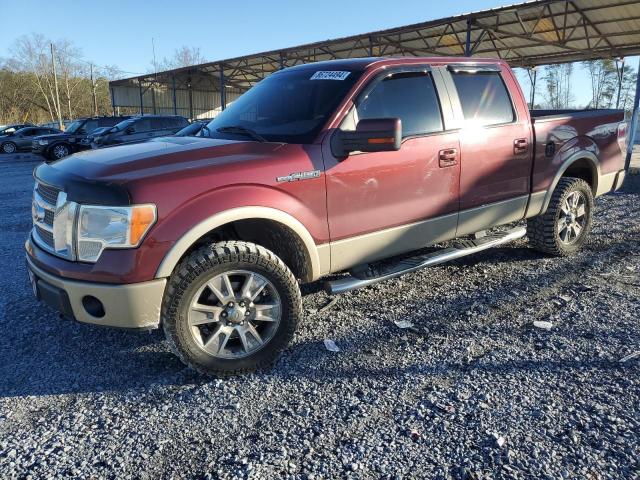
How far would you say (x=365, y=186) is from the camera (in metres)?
3.51

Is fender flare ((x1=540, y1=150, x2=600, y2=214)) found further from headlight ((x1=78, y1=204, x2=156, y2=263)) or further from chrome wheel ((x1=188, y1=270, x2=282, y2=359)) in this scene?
headlight ((x1=78, y1=204, x2=156, y2=263))

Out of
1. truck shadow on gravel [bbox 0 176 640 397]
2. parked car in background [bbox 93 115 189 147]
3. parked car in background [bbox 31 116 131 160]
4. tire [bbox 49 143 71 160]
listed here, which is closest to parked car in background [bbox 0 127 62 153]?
parked car in background [bbox 31 116 131 160]

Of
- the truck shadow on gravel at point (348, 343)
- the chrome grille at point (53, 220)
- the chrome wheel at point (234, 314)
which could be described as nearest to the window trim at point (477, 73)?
the truck shadow on gravel at point (348, 343)

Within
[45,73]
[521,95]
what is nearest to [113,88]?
[45,73]

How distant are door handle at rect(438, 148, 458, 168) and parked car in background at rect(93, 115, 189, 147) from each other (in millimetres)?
13527

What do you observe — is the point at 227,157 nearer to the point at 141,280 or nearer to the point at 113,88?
the point at 141,280

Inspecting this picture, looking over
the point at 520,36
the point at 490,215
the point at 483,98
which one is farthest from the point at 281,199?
the point at 520,36

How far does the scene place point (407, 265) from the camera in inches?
156

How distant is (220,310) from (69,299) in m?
0.86

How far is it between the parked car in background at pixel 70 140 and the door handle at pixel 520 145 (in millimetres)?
19326

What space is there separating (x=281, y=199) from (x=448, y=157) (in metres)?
1.57

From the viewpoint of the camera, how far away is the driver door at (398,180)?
3463 mm

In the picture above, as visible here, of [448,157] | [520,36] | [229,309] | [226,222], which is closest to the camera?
[226,222]

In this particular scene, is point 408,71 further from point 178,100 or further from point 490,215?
point 178,100
